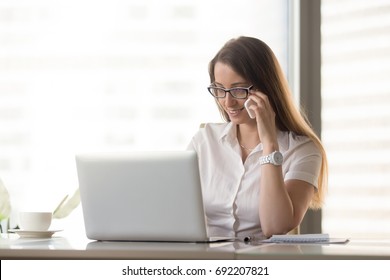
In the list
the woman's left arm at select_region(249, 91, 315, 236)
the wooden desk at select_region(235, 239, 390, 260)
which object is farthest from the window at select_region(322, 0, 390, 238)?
the wooden desk at select_region(235, 239, 390, 260)

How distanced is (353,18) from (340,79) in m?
0.33

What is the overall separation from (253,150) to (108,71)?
135 centimetres

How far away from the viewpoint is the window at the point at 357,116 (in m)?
3.64

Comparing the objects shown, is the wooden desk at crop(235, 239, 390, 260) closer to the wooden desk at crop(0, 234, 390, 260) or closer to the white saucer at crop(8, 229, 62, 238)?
the wooden desk at crop(0, 234, 390, 260)

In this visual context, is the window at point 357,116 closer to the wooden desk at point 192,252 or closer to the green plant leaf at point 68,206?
the green plant leaf at point 68,206

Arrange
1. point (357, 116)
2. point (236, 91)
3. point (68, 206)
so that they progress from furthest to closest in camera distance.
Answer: point (357, 116) < point (68, 206) < point (236, 91)

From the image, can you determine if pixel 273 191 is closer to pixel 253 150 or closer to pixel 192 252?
pixel 253 150

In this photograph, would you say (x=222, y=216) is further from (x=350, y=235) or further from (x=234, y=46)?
(x=350, y=235)

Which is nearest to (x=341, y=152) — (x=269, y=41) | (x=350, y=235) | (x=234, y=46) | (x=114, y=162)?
(x=350, y=235)

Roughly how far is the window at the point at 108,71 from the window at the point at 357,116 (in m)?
0.31

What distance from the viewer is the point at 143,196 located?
1.87 m

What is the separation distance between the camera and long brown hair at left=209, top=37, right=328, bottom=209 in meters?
2.61

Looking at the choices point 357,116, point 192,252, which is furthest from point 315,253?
point 357,116

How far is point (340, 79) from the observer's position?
368cm
